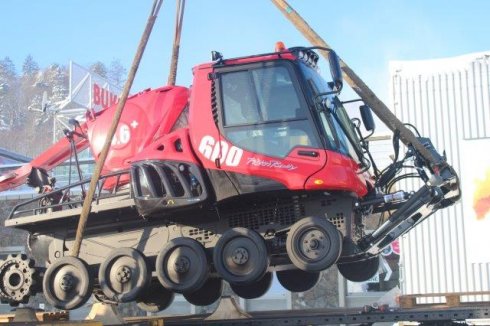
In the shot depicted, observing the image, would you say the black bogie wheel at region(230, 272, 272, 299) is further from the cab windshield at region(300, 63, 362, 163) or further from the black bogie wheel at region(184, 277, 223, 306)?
the cab windshield at region(300, 63, 362, 163)

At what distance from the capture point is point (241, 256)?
7.21 m

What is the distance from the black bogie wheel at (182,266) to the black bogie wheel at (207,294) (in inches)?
51.1

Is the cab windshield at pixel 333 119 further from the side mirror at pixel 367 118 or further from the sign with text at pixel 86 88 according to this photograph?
the sign with text at pixel 86 88

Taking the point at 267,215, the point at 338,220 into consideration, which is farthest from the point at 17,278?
the point at 338,220

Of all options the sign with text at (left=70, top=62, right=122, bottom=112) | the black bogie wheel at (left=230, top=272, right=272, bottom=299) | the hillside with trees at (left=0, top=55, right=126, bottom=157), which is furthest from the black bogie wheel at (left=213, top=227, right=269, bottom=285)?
the hillside with trees at (left=0, top=55, right=126, bottom=157)

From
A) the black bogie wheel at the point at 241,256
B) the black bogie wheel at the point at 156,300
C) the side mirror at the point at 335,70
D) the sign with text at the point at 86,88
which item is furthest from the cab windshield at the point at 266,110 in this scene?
the sign with text at the point at 86,88

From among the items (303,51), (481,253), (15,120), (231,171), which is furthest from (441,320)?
(15,120)

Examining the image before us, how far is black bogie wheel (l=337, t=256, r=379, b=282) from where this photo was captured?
876 centimetres

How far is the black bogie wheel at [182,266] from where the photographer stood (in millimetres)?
7355

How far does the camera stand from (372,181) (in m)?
8.06

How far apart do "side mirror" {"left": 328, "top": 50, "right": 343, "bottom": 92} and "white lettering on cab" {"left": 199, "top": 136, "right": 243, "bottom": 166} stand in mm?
1127

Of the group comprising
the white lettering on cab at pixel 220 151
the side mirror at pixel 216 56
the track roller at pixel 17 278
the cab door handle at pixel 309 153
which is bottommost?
the track roller at pixel 17 278

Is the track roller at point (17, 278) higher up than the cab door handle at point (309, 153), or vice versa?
the cab door handle at point (309, 153)

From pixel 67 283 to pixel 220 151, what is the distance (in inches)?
83.4
